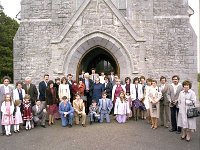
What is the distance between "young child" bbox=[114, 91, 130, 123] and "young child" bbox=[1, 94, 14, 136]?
3.61 meters

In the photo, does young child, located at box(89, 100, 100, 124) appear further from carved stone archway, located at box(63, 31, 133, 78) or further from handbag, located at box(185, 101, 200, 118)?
handbag, located at box(185, 101, 200, 118)

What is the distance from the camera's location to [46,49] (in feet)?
48.6

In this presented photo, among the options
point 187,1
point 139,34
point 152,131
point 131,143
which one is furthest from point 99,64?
point 131,143

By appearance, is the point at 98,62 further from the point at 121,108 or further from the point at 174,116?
the point at 174,116

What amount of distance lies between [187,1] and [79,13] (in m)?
5.28

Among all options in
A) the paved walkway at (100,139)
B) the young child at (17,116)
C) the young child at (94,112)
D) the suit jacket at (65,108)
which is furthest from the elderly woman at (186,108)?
the young child at (17,116)

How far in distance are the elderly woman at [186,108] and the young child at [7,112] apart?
5245 mm

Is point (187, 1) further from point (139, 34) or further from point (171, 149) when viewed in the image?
point (171, 149)

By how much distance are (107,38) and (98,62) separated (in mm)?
2689

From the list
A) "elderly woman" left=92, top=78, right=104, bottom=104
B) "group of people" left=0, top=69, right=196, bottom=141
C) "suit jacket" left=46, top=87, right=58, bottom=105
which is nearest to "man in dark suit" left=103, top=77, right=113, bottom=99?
"group of people" left=0, top=69, right=196, bottom=141

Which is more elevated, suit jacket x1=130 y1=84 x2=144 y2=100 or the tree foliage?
the tree foliage

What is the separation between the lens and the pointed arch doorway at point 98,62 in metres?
15.2

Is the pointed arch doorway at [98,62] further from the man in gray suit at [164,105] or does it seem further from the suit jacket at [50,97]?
the man in gray suit at [164,105]

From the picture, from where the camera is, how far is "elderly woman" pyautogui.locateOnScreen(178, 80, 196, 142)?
27.7 feet
